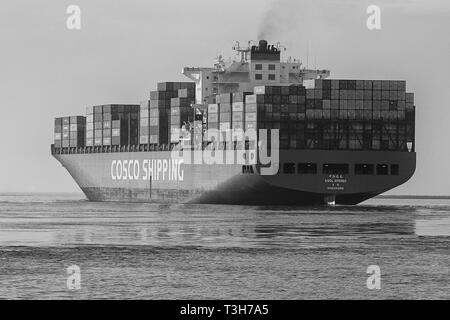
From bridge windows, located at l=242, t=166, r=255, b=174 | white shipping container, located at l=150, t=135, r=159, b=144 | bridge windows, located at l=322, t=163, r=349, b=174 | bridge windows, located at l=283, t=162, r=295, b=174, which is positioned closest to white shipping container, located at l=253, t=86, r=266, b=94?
bridge windows, located at l=242, t=166, r=255, b=174

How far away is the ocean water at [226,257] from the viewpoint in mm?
41281

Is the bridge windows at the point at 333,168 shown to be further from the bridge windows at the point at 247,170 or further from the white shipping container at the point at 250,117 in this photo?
the white shipping container at the point at 250,117

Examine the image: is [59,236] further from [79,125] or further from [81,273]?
[79,125]

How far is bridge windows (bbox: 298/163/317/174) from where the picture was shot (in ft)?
318

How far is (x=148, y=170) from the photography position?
118m

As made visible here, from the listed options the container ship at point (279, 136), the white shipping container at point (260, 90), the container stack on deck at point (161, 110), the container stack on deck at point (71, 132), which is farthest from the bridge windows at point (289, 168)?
the container stack on deck at point (71, 132)

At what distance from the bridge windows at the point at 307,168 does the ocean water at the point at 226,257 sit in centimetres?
1643

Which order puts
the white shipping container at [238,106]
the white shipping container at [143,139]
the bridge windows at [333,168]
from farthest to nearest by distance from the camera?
the white shipping container at [143,139] → the white shipping container at [238,106] → the bridge windows at [333,168]

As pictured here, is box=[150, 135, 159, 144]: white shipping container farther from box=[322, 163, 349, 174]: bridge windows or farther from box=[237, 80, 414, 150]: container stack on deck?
box=[322, 163, 349, 174]: bridge windows

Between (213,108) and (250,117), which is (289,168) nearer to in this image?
(250,117)

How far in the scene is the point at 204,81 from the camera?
109812 millimetres

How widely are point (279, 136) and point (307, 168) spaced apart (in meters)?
3.20

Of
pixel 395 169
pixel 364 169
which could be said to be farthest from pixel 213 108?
pixel 395 169

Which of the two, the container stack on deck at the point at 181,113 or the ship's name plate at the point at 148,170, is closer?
the container stack on deck at the point at 181,113
